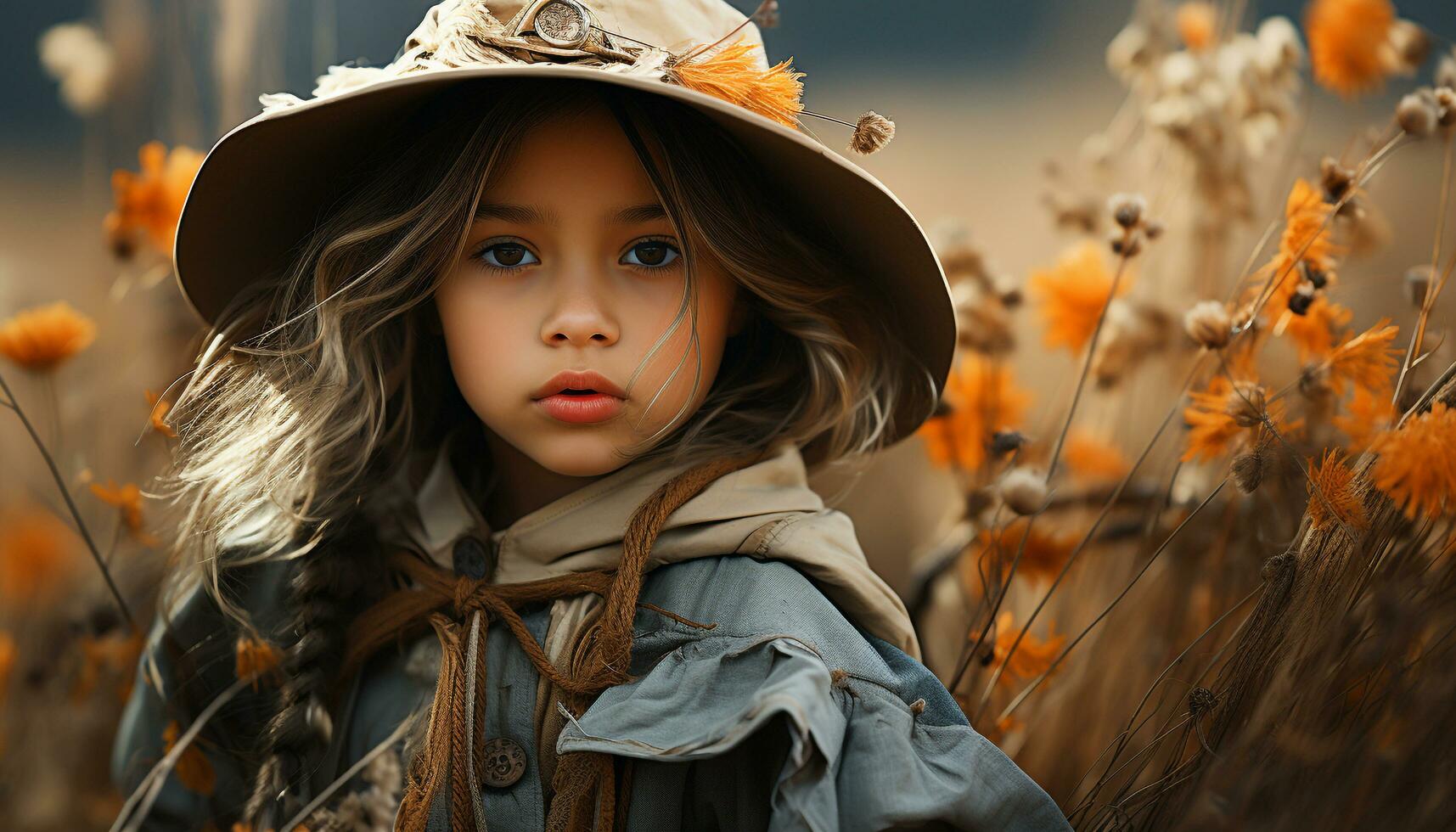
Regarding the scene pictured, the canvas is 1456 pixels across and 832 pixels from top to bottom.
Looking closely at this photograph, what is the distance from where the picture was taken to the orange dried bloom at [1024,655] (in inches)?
52.9

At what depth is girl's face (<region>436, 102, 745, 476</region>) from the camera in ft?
3.54

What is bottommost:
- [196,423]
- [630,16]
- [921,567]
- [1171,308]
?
[921,567]

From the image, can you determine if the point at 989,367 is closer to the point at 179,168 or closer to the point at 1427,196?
the point at 1427,196

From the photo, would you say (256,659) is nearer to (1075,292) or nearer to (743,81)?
(743,81)

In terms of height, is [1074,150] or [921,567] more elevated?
[1074,150]

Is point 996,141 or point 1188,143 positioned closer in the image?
point 1188,143

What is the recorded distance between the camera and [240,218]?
3.98ft

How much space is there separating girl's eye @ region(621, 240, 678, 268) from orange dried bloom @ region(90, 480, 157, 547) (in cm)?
66

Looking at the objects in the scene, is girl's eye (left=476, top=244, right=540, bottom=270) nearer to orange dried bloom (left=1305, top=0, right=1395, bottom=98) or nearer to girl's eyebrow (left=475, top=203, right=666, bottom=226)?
girl's eyebrow (left=475, top=203, right=666, bottom=226)

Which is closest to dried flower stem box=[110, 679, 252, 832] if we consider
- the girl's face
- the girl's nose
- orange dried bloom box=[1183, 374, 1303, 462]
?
the girl's face

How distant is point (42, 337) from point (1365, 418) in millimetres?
1434

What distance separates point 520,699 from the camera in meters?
1.11

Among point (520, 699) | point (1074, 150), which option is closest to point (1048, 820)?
point (520, 699)

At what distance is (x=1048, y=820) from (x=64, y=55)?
1601mm
